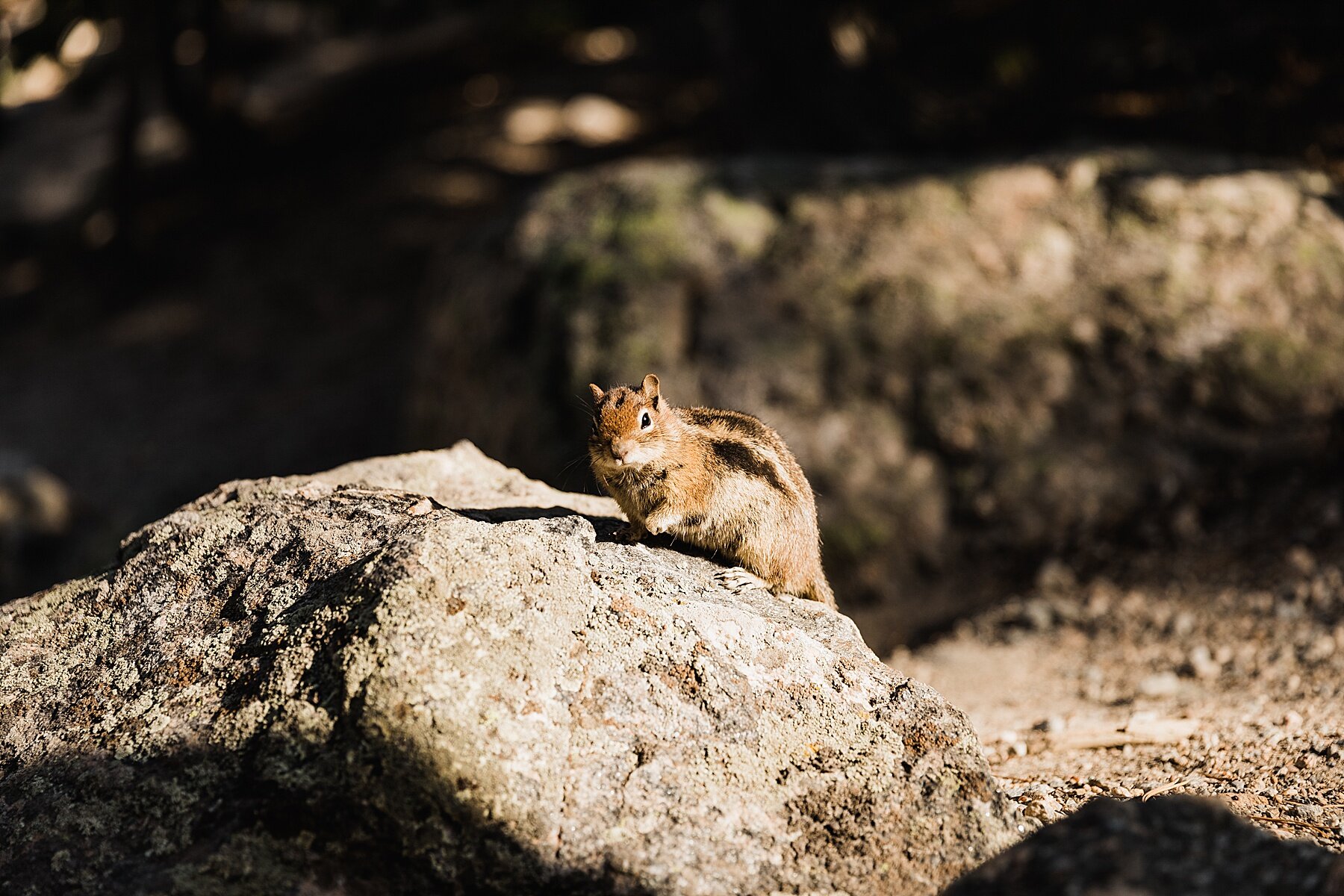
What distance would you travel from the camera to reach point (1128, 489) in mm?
6965

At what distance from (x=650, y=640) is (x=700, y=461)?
1.15m

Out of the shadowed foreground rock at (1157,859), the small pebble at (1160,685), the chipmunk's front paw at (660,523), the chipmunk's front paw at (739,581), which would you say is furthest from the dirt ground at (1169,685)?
the chipmunk's front paw at (660,523)

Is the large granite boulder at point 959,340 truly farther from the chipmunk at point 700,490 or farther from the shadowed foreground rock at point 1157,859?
the shadowed foreground rock at point 1157,859

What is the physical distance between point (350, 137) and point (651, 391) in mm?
13517

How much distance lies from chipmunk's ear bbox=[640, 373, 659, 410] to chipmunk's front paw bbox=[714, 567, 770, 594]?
0.68 m

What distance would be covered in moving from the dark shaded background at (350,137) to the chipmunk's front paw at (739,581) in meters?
3.41

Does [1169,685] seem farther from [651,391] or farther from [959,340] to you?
[651,391]

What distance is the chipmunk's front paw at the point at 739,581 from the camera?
3.77 m

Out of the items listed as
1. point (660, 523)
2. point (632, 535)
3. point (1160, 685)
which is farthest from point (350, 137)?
point (1160, 685)

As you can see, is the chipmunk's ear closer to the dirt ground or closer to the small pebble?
the dirt ground

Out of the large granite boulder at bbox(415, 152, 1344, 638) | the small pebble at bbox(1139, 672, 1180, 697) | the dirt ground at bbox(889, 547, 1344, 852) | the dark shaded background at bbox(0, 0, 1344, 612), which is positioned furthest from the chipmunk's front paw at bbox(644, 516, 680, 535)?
the dark shaded background at bbox(0, 0, 1344, 612)

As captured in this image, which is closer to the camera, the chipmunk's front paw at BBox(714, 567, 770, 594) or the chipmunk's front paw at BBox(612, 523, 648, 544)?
the chipmunk's front paw at BBox(714, 567, 770, 594)

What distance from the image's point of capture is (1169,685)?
5488 millimetres

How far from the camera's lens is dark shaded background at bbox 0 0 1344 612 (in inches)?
389
